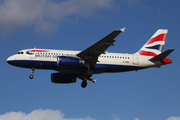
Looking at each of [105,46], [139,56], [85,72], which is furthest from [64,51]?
[139,56]

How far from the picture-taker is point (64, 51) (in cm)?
4266

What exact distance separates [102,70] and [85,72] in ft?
8.54

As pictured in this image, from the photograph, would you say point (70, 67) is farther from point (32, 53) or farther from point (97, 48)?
point (32, 53)

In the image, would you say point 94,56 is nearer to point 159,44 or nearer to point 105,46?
point 105,46

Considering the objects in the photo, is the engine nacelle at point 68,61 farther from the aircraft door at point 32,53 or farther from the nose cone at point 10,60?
the nose cone at point 10,60

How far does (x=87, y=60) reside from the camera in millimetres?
41375

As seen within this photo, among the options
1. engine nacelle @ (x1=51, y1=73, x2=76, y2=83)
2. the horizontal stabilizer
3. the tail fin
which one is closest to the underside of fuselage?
the horizontal stabilizer

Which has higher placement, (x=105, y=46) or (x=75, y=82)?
(x=105, y=46)

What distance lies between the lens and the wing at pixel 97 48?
35.5 meters

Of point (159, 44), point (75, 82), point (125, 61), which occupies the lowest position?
point (75, 82)

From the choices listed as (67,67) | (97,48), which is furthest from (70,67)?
(97,48)

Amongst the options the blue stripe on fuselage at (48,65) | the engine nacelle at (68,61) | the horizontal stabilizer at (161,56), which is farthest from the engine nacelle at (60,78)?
the horizontal stabilizer at (161,56)

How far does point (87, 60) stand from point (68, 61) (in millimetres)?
3074

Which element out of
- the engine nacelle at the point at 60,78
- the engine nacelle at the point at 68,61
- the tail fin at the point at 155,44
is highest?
the tail fin at the point at 155,44
